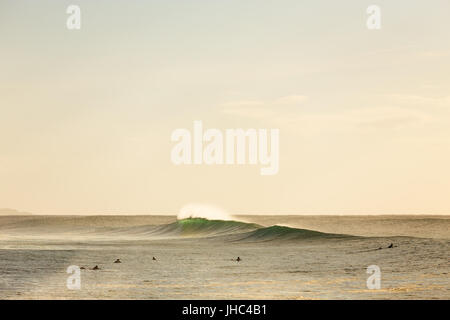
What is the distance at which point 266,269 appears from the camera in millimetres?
20297

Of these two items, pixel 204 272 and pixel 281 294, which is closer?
pixel 281 294

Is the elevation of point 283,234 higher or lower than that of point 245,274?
higher

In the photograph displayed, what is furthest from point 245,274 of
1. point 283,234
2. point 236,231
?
point 236,231

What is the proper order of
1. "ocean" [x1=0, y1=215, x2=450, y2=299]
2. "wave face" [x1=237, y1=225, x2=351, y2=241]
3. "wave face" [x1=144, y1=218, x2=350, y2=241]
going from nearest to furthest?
1. "ocean" [x1=0, y1=215, x2=450, y2=299]
2. "wave face" [x1=237, y1=225, x2=351, y2=241]
3. "wave face" [x1=144, y1=218, x2=350, y2=241]

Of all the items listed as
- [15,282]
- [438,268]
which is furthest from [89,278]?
[438,268]

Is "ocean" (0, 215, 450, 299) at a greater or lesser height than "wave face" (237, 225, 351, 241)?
lesser

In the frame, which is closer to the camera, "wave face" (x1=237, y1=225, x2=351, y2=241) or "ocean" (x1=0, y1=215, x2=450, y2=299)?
"ocean" (x1=0, y1=215, x2=450, y2=299)

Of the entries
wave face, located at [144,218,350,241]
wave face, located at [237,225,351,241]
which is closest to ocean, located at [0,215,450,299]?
wave face, located at [237,225,351,241]

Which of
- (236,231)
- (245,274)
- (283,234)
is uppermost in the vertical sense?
(236,231)

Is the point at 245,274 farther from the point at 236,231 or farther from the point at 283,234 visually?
the point at 236,231

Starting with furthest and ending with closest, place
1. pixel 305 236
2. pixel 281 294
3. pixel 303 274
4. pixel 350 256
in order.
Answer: pixel 305 236
pixel 350 256
pixel 303 274
pixel 281 294

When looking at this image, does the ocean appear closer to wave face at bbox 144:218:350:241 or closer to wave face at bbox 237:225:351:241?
wave face at bbox 237:225:351:241
